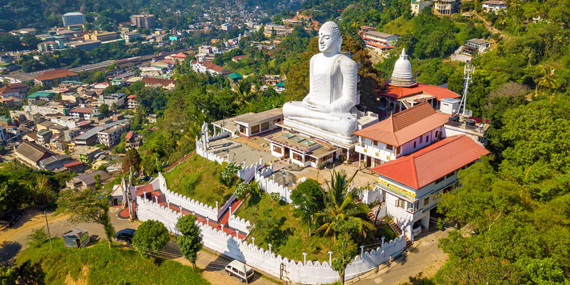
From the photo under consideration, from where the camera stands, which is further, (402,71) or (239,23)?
(239,23)

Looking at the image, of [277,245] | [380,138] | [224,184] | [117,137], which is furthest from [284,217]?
[117,137]

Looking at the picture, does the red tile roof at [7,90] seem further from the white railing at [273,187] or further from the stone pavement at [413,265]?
the stone pavement at [413,265]

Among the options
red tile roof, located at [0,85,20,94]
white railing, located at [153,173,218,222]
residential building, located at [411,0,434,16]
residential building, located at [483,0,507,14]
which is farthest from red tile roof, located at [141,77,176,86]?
white railing, located at [153,173,218,222]

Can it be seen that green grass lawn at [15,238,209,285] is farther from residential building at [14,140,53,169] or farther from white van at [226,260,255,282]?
residential building at [14,140,53,169]

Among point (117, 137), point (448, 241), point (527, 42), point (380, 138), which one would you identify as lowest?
point (117, 137)

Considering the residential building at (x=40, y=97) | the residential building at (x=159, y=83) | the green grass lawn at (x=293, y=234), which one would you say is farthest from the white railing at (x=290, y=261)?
the residential building at (x=40, y=97)

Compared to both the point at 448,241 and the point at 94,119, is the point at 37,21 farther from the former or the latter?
the point at 448,241

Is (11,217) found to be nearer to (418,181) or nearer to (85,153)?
(418,181)
